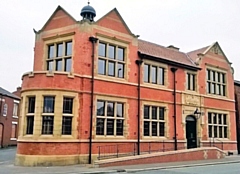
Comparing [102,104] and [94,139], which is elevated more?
[102,104]

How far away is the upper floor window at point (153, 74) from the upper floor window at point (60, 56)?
5.89 metres

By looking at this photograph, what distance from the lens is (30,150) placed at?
17078 millimetres

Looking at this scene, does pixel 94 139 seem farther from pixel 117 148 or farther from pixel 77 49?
pixel 77 49

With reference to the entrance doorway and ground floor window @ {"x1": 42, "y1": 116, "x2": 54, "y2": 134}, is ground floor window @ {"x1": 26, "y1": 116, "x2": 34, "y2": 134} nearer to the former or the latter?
ground floor window @ {"x1": 42, "y1": 116, "x2": 54, "y2": 134}

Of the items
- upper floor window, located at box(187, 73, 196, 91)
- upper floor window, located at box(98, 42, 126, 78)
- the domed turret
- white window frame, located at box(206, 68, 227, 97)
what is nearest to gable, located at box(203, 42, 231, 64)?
white window frame, located at box(206, 68, 227, 97)

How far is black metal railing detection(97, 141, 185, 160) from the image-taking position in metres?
18.8

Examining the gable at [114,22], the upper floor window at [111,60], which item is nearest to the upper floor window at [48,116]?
the upper floor window at [111,60]

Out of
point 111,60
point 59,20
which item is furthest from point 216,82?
point 59,20

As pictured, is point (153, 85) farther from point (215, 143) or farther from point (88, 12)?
point (215, 143)

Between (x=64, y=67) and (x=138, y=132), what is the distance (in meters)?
6.63

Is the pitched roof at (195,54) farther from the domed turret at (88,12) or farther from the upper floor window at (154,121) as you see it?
the domed turret at (88,12)

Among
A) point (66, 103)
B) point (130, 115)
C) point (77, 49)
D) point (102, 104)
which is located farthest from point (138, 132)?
point (77, 49)

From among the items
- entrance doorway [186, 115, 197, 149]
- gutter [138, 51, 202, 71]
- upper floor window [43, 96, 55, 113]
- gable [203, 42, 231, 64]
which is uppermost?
gable [203, 42, 231, 64]

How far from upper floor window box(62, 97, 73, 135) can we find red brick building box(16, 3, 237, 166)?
0.19 ft
